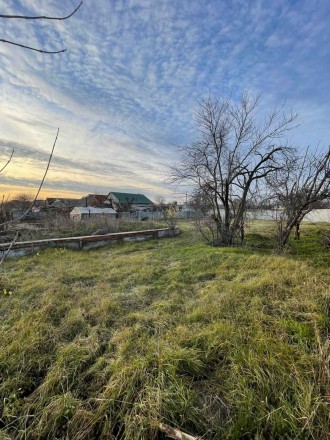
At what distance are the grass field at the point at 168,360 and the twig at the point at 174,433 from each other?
1.7 inches

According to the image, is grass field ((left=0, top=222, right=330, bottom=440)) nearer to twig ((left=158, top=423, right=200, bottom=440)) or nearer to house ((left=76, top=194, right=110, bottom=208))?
twig ((left=158, top=423, right=200, bottom=440))

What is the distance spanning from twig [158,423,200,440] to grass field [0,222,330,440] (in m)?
0.04

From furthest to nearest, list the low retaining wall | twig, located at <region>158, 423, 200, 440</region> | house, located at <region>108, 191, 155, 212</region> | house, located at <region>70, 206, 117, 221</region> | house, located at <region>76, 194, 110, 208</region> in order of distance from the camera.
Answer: house, located at <region>108, 191, 155, 212</region>, house, located at <region>76, 194, 110, 208</region>, house, located at <region>70, 206, 117, 221</region>, the low retaining wall, twig, located at <region>158, 423, 200, 440</region>

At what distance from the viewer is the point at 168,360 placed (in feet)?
7.66

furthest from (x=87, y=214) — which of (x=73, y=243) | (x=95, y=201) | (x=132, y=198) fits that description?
(x=132, y=198)

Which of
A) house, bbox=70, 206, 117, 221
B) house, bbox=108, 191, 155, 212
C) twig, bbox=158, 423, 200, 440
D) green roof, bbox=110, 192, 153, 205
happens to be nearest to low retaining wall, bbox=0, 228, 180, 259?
house, bbox=70, 206, 117, 221

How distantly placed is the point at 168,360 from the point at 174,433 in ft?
2.25

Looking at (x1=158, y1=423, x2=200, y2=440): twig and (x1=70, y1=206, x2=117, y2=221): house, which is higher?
(x1=70, y1=206, x2=117, y2=221): house

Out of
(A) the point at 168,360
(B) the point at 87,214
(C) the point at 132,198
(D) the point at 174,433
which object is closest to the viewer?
(D) the point at 174,433

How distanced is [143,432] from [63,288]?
346cm

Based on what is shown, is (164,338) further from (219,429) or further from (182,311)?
(219,429)

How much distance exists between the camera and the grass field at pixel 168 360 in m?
1.77

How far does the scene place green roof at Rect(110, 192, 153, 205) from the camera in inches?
1844

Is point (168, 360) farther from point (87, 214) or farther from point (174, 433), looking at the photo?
point (87, 214)
